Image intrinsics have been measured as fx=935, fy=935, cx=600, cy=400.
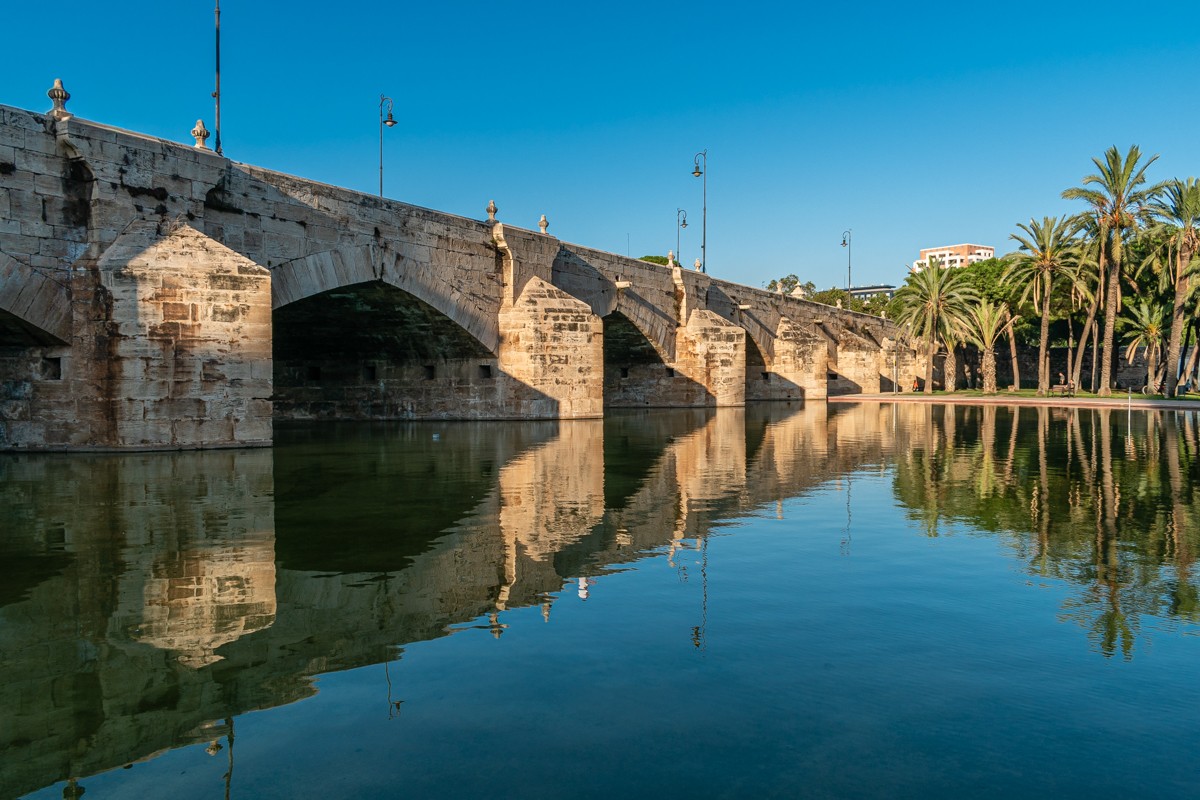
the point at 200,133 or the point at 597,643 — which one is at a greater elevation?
the point at 200,133

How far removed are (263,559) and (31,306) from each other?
9.75 meters

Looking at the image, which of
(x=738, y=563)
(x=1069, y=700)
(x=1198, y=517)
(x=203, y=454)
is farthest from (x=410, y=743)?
(x=203, y=454)

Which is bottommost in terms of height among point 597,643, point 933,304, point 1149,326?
point 597,643

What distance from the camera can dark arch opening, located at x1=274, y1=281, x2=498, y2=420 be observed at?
2233 cm

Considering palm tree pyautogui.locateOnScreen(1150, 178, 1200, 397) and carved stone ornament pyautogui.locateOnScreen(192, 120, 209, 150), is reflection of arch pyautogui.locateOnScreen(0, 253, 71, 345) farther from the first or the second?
palm tree pyautogui.locateOnScreen(1150, 178, 1200, 397)

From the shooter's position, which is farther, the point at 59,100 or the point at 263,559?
the point at 59,100

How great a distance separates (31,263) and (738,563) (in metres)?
12.2

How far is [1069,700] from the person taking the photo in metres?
3.55

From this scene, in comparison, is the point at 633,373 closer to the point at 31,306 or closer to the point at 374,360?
the point at 374,360

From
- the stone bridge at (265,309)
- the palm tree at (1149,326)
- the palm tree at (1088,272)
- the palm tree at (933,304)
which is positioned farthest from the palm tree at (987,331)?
the stone bridge at (265,309)

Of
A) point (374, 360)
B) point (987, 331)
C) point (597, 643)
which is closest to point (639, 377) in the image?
point (374, 360)

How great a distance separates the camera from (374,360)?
86.9 feet

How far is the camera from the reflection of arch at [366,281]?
18.1 meters

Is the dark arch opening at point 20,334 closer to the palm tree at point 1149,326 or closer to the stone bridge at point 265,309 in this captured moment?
the stone bridge at point 265,309
